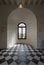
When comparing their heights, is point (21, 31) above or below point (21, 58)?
above

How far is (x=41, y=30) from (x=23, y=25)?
15.8ft

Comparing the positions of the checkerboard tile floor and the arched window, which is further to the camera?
the arched window

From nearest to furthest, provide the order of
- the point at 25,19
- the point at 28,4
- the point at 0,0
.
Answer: the point at 0,0 → the point at 28,4 → the point at 25,19

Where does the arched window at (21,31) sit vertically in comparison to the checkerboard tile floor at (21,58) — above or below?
above

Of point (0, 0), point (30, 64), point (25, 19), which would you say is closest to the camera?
point (30, 64)

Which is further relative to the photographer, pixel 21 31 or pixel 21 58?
pixel 21 31

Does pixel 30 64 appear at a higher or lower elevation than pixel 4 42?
lower

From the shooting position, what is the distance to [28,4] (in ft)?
22.4

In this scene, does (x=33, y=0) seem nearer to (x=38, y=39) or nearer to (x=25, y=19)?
(x=38, y=39)

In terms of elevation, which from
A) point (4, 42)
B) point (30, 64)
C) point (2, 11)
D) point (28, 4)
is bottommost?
point (30, 64)

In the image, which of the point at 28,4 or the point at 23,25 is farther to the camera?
the point at 23,25

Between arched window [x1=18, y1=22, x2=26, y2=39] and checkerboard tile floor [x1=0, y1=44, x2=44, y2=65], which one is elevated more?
arched window [x1=18, y1=22, x2=26, y2=39]

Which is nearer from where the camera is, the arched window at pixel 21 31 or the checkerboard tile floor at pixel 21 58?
the checkerboard tile floor at pixel 21 58

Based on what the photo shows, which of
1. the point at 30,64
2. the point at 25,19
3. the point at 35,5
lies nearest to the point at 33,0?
the point at 35,5
